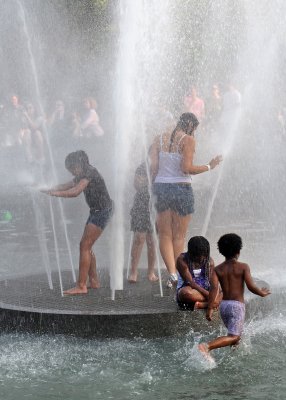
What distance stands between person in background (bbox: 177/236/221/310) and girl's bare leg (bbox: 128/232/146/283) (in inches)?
69.8

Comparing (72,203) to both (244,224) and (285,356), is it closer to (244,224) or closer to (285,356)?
(244,224)

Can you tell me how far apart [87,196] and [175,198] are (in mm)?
795

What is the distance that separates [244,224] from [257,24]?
30.3 feet

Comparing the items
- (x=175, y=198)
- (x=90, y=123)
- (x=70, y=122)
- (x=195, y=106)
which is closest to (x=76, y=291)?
(x=175, y=198)

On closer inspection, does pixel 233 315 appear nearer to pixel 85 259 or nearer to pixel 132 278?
pixel 85 259

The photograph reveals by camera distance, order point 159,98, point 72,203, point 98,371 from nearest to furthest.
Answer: point 98,371 < point 72,203 < point 159,98

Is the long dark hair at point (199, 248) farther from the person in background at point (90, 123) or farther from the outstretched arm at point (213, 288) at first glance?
the person in background at point (90, 123)

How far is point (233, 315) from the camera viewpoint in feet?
19.1

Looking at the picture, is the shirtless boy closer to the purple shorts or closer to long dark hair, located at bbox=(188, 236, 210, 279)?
the purple shorts

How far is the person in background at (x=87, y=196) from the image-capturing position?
7.55m

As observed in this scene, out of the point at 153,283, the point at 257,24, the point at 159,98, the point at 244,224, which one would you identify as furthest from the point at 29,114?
the point at 153,283

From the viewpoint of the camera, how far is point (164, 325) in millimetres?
6457

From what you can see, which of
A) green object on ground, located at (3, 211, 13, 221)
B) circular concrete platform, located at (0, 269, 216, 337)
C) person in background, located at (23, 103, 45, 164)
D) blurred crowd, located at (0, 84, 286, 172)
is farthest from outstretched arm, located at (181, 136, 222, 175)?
person in background, located at (23, 103, 45, 164)

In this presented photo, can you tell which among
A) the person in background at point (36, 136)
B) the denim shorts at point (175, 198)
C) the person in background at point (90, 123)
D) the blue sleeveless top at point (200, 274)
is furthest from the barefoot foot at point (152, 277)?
the person in background at point (36, 136)
